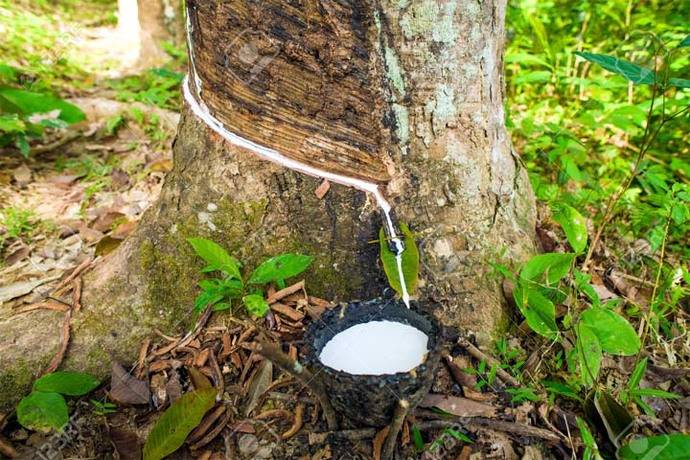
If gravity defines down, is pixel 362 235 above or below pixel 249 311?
above

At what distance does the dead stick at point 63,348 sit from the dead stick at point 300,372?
2.60 ft

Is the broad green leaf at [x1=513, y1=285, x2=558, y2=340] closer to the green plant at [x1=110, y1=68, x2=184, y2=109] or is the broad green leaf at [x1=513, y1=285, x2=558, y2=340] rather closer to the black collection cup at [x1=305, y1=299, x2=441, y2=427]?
the black collection cup at [x1=305, y1=299, x2=441, y2=427]

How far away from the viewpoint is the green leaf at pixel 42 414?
1.45 meters

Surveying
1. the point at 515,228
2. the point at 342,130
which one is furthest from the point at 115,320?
the point at 515,228

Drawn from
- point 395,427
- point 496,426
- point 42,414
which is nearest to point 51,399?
point 42,414

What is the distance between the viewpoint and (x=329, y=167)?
160 centimetres

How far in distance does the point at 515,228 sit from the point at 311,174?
0.75 meters

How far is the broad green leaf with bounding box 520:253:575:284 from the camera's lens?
154 centimetres

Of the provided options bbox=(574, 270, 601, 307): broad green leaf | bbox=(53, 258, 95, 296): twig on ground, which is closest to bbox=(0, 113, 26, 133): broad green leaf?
bbox=(53, 258, 95, 296): twig on ground

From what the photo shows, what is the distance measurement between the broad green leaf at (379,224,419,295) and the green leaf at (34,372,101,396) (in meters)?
0.97

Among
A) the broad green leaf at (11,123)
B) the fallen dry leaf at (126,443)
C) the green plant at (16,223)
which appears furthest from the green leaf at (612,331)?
the broad green leaf at (11,123)

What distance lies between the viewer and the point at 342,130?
1535mm

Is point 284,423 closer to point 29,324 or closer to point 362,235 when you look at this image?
point 362,235

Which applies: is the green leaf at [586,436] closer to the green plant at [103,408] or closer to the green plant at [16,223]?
the green plant at [103,408]
